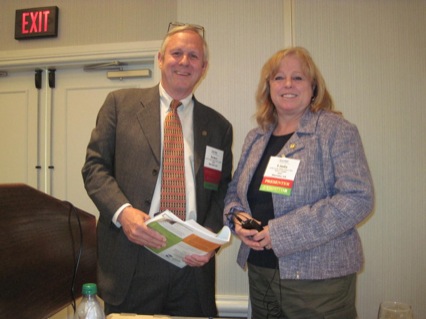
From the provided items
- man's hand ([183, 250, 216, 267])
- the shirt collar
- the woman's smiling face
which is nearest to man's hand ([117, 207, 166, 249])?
man's hand ([183, 250, 216, 267])

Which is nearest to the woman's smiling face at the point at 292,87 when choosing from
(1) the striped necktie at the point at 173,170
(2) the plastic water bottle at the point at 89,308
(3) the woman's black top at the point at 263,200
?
(3) the woman's black top at the point at 263,200

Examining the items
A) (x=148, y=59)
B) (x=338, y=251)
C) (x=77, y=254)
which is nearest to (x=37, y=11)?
(x=148, y=59)

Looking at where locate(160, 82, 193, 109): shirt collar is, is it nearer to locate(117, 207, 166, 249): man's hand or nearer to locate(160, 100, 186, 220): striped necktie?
locate(160, 100, 186, 220): striped necktie

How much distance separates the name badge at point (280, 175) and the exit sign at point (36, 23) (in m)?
2.62

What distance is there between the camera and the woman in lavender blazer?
50.0 inches

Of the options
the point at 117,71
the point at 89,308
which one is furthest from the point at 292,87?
the point at 117,71

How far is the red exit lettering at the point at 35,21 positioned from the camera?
10.2 ft

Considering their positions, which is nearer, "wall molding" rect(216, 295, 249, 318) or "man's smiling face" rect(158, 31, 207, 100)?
"man's smiling face" rect(158, 31, 207, 100)

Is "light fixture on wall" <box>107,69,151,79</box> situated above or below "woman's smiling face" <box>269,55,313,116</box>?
above

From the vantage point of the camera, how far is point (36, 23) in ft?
10.3

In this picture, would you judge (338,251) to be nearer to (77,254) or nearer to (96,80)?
(77,254)

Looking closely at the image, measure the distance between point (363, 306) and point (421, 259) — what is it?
1.84ft

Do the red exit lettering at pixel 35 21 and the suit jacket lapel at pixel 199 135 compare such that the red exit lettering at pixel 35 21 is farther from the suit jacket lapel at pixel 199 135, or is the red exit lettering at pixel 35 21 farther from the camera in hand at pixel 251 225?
the camera in hand at pixel 251 225

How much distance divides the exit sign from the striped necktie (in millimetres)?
2181
